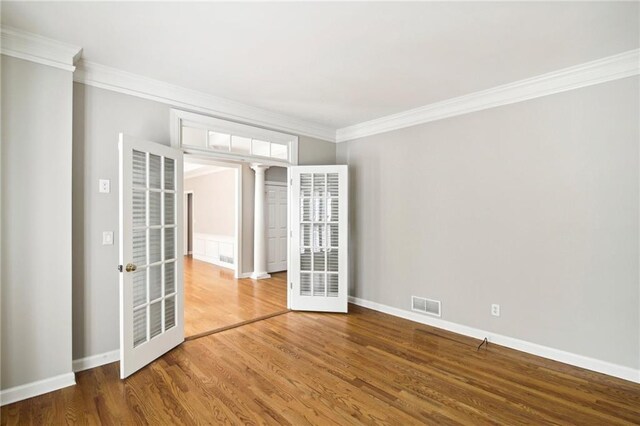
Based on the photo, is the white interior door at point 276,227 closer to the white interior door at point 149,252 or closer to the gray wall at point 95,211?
the white interior door at point 149,252

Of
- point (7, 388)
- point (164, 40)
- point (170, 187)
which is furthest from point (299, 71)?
point (7, 388)

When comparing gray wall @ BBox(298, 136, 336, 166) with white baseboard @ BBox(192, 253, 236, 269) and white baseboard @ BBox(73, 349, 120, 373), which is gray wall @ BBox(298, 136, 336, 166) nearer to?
white baseboard @ BBox(73, 349, 120, 373)

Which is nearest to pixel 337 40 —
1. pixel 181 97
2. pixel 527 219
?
pixel 181 97

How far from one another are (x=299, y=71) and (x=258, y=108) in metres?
1.13

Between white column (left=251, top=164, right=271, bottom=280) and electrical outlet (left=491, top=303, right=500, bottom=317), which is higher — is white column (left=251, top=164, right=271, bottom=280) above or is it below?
above

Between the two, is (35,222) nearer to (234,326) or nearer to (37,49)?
(37,49)

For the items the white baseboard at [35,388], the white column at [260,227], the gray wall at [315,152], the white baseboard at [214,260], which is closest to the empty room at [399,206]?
the white baseboard at [35,388]

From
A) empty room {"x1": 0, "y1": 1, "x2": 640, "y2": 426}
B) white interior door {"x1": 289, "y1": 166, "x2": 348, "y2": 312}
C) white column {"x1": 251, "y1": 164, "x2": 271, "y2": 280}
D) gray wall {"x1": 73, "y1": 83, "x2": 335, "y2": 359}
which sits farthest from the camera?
white column {"x1": 251, "y1": 164, "x2": 271, "y2": 280}

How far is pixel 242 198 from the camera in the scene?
6559 millimetres

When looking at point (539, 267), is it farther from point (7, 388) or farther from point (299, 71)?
point (7, 388)

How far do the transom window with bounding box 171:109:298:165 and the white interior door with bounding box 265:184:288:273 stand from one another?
2794 mm

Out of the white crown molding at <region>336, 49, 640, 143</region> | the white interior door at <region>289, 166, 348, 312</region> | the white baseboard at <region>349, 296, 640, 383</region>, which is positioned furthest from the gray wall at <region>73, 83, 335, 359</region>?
the white baseboard at <region>349, 296, 640, 383</region>

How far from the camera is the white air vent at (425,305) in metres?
3.78

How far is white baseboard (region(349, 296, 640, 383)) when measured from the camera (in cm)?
263
